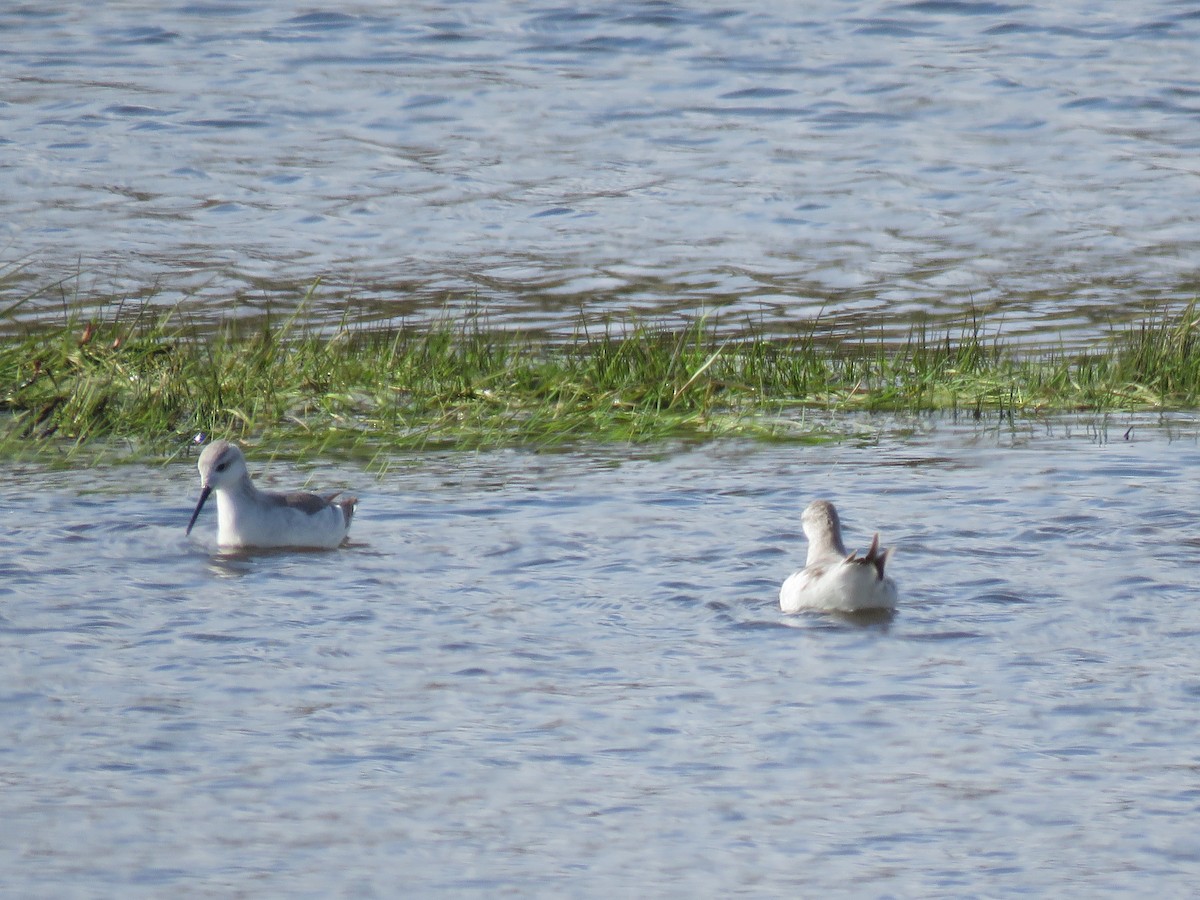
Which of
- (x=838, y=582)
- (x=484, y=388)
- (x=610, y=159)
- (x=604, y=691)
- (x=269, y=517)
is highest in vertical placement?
(x=610, y=159)

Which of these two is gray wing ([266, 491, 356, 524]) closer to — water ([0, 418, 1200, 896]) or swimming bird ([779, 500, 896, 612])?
water ([0, 418, 1200, 896])

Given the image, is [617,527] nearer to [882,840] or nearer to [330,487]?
[330,487]

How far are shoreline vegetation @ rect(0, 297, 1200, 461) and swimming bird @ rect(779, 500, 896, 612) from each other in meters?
3.02

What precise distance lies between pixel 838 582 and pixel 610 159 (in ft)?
50.1

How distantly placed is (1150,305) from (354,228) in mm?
7850

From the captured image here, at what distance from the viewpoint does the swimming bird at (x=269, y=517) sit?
9328mm

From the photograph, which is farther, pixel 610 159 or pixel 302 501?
pixel 610 159

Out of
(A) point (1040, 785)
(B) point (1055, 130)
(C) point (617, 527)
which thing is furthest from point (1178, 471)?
(B) point (1055, 130)

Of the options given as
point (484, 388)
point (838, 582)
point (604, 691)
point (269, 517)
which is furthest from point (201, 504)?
point (838, 582)

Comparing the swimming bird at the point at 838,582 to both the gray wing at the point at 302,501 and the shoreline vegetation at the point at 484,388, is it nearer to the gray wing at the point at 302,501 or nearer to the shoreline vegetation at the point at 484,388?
the gray wing at the point at 302,501

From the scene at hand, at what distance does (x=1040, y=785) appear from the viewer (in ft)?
21.1

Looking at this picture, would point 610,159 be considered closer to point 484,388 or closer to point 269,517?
point 484,388

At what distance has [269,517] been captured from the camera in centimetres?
941

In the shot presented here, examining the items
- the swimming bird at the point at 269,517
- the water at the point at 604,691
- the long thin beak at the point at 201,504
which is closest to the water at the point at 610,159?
the long thin beak at the point at 201,504
